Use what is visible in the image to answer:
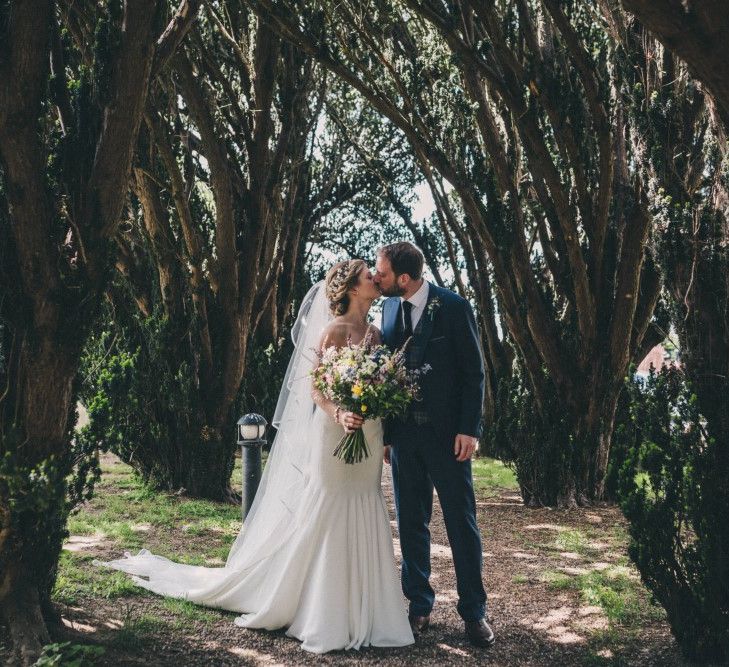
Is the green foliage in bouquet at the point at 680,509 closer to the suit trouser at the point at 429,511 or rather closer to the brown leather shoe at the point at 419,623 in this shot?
the suit trouser at the point at 429,511

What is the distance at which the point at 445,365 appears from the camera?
15.9 ft

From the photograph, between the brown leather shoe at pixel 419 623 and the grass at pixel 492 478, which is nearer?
the brown leather shoe at pixel 419 623

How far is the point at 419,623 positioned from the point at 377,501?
2.71 ft

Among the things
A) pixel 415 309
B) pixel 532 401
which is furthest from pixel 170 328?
pixel 415 309

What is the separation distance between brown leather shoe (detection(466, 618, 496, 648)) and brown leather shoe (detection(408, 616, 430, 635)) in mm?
316

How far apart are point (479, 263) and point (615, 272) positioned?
3.11m

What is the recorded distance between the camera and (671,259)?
4461mm

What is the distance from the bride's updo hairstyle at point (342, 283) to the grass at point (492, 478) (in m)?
6.20

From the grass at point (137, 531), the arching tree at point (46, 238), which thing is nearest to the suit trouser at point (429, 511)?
the grass at point (137, 531)

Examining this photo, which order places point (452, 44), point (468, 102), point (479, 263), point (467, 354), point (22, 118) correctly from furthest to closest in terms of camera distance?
→ 1. point (479, 263)
2. point (468, 102)
3. point (452, 44)
4. point (467, 354)
5. point (22, 118)

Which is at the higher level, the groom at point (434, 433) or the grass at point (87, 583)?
the groom at point (434, 433)

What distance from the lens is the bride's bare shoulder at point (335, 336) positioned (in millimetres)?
4941

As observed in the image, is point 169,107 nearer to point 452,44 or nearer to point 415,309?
point 452,44

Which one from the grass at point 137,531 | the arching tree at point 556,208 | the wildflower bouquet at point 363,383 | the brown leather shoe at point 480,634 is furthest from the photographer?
the arching tree at point 556,208
